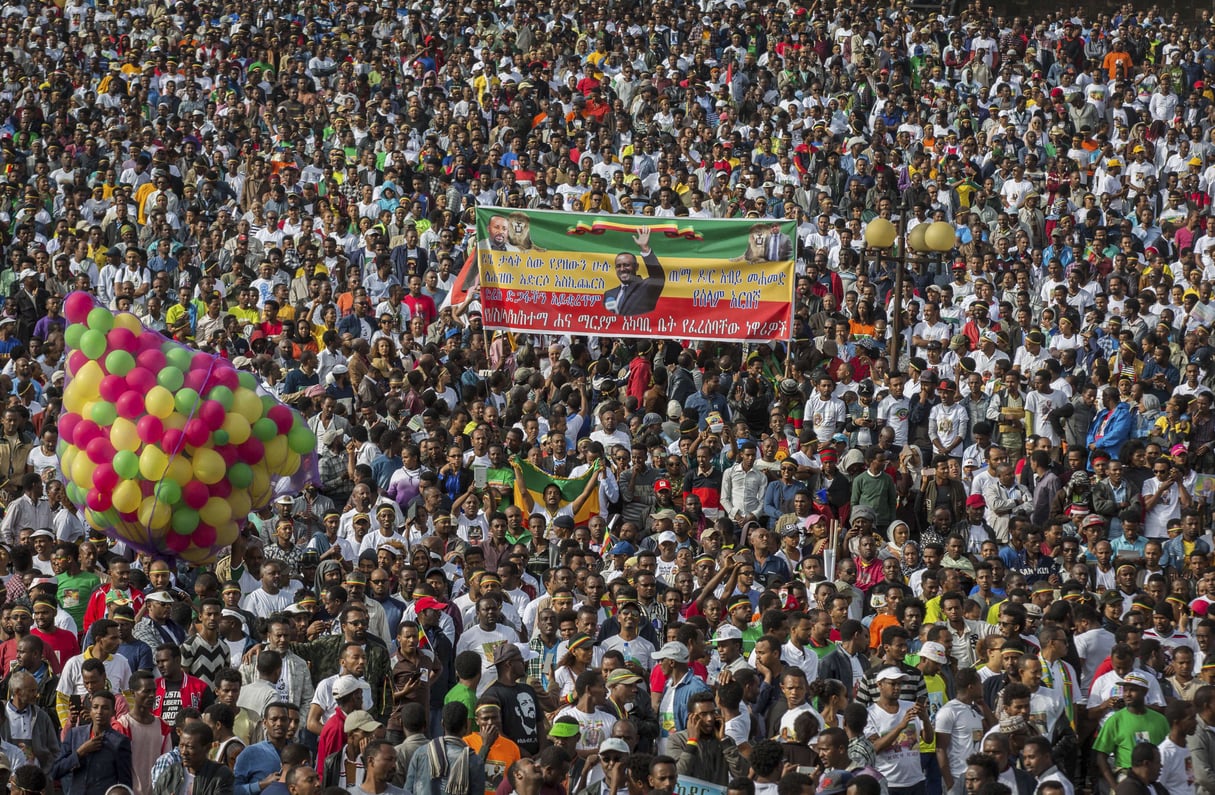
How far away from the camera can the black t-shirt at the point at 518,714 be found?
1045 cm

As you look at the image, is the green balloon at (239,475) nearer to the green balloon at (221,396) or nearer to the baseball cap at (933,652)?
the green balloon at (221,396)

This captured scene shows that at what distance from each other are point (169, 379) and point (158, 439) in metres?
0.41

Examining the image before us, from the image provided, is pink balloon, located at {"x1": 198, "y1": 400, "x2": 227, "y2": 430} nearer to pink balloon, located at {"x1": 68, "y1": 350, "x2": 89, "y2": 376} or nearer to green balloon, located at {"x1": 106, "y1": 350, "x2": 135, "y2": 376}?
green balloon, located at {"x1": 106, "y1": 350, "x2": 135, "y2": 376}

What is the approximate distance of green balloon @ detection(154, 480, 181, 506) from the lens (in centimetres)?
1249

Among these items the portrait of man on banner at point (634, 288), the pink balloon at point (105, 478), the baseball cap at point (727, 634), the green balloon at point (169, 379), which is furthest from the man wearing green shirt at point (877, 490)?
the pink balloon at point (105, 478)

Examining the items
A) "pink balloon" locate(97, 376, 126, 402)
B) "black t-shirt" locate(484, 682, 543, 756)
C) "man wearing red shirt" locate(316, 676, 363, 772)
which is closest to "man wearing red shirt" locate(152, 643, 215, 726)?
"man wearing red shirt" locate(316, 676, 363, 772)

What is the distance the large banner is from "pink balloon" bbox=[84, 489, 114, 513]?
6290mm

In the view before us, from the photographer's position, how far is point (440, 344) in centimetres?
1914

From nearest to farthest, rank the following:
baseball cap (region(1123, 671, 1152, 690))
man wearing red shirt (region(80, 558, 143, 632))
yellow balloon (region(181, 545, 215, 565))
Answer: baseball cap (region(1123, 671, 1152, 690)), man wearing red shirt (region(80, 558, 143, 632)), yellow balloon (region(181, 545, 215, 565))

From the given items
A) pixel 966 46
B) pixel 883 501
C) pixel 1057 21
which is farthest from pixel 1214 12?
pixel 883 501

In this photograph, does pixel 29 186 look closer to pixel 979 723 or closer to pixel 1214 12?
pixel 979 723

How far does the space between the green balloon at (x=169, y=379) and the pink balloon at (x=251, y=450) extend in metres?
0.57

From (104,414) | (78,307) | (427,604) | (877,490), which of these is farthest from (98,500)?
(877,490)

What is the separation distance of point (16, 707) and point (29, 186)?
1373 centimetres
